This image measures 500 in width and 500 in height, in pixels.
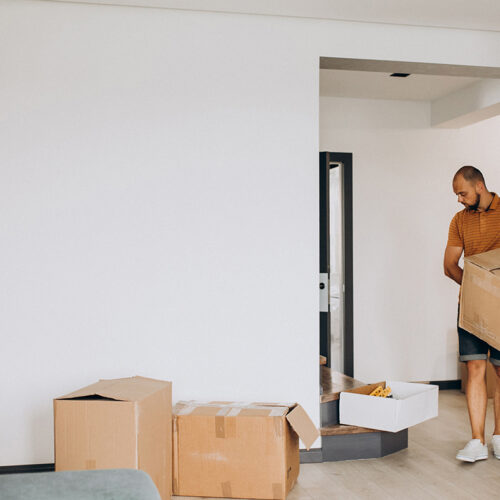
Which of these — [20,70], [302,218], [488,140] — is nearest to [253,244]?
[302,218]

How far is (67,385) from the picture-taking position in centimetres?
328

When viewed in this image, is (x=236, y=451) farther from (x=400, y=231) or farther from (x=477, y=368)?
(x=400, y=231)

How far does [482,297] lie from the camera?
10.9 feet

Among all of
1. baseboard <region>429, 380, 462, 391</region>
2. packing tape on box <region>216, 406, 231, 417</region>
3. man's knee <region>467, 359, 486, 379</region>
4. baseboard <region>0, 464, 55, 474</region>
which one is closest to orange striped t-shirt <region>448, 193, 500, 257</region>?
man's knee <region>467, 359, 486, 379</region>

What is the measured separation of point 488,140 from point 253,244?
3234 millimetres

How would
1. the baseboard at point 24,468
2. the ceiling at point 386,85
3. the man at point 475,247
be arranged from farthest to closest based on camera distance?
1. the ceiling at point 386,85
2. the man at point 475,247
3. the baseboard at point 24,468

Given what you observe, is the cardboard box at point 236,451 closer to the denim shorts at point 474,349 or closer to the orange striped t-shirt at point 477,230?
the denim shorts at point 474,349

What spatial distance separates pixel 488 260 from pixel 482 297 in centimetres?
20

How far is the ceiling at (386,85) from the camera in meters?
4.82

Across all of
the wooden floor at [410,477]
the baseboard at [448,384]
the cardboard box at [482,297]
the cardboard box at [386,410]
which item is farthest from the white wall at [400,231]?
the cardboard box at [482,297]

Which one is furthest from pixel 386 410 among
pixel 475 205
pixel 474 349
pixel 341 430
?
pixel 475 205

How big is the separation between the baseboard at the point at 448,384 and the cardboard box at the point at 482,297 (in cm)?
224

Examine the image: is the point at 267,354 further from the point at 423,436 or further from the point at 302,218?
the point at 423,436

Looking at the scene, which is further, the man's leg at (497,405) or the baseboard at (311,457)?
the man's leg at (497,405)
